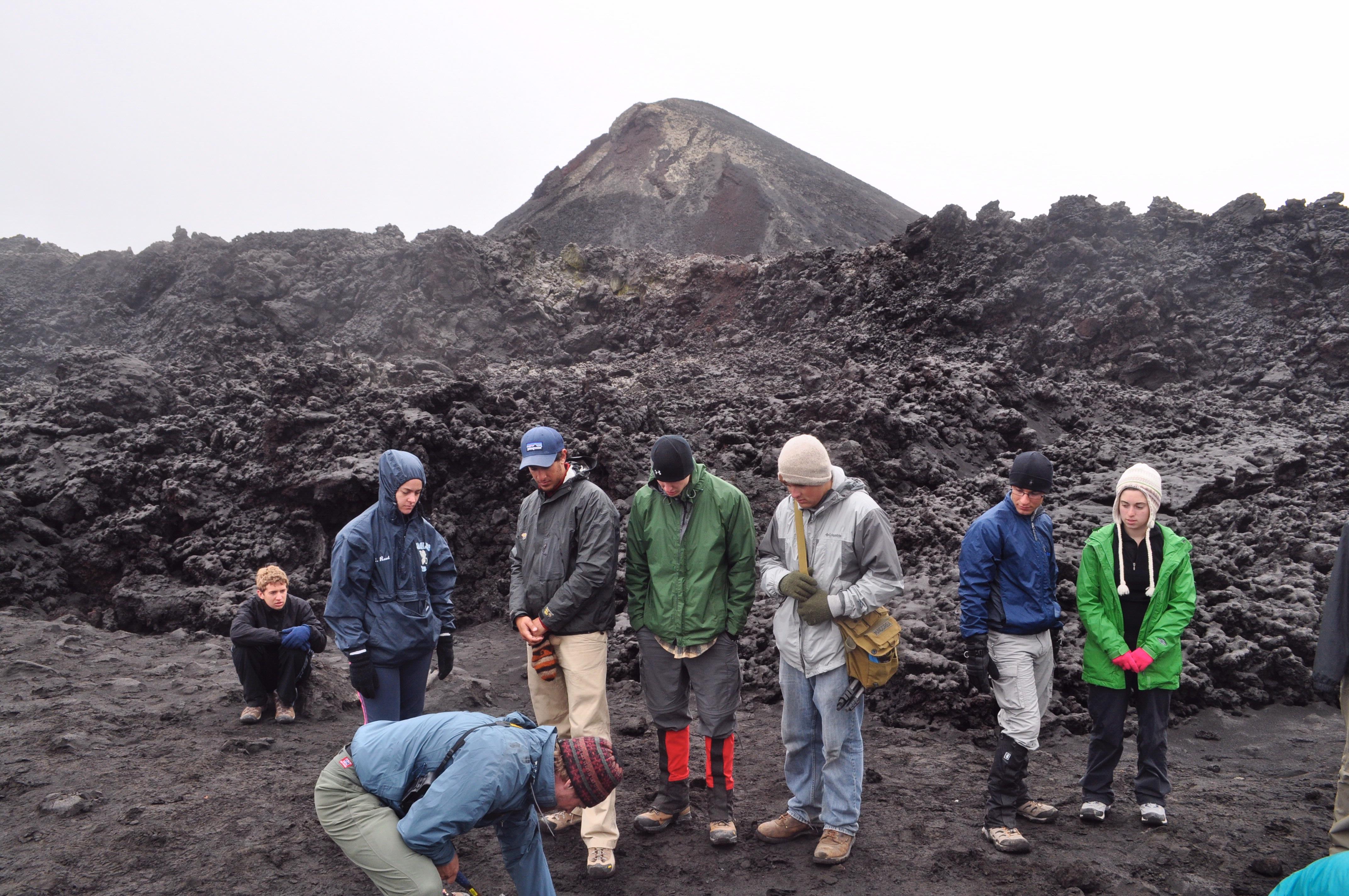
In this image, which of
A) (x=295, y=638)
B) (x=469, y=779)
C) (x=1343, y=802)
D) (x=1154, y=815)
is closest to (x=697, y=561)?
(x=469, y=779)

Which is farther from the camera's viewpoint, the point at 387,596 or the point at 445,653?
the point at 445,653

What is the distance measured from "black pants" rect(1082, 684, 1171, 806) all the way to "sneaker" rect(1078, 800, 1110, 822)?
0.03 meters

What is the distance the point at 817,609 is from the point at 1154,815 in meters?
2.15

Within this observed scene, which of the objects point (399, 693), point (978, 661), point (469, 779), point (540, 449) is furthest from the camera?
point (399, 693)

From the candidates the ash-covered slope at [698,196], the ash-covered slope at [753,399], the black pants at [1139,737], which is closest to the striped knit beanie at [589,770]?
the black pants at [1139,737]

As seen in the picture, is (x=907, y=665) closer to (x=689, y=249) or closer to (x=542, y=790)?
(x=542, y=790)

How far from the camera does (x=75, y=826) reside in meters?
4.12

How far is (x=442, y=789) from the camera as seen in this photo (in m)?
2.75

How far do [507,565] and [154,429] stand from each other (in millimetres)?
5594

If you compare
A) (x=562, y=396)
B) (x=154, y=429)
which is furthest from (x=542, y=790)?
(x=154, y=429)

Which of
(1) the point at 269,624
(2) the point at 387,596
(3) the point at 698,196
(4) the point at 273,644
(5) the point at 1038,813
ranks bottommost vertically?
(5) the point at 1038,813

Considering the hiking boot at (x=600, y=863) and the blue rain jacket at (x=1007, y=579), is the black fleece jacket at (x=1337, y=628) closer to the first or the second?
the blue rain jacket at (x=1007, y=579)

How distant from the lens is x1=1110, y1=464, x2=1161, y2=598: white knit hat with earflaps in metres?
4.07

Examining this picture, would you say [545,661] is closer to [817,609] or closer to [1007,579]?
[817,609]
